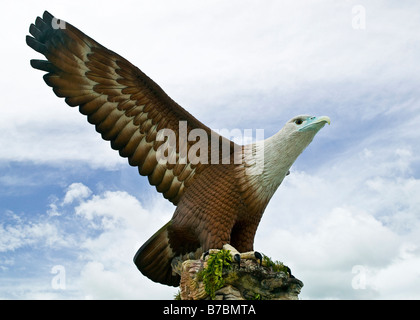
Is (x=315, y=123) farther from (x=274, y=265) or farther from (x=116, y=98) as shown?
(x=116, y=98)

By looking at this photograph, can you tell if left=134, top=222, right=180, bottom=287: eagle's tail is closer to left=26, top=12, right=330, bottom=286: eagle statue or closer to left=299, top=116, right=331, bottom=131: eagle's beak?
left=26, top=12, right=330, bottom=286: eagle statue

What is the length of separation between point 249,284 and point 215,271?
0.39 m

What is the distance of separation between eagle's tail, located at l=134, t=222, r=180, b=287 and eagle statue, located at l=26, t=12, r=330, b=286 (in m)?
0.01

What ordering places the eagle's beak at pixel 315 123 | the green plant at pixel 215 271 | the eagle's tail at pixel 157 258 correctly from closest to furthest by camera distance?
the green plant at pixel 215 271 → the eagle's beak at pixel 315 123 → the eagle's tail at pixel 157 258

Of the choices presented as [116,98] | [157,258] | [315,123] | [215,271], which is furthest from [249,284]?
[116,98]

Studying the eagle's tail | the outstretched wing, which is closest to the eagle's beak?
the outstretched wing

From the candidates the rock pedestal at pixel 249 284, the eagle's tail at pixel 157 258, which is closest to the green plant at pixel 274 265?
the rock pedestal at pixel 249 284

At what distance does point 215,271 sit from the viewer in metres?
5.07

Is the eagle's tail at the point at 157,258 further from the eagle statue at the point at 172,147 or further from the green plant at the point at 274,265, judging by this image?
the green plant at the point at 274,265

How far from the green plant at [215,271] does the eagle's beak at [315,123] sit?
65.9 inches

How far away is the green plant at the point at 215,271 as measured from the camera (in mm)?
5055

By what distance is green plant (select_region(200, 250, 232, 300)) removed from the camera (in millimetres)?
5055
